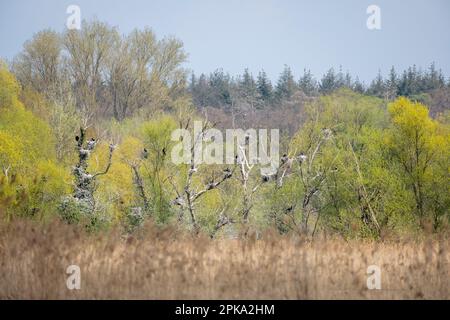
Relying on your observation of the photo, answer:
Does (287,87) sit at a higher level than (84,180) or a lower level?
higher

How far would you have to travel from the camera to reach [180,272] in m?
8.38

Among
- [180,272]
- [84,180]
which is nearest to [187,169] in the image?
[84,180]

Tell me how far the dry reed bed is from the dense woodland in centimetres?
84

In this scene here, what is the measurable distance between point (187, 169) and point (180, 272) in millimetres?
19853

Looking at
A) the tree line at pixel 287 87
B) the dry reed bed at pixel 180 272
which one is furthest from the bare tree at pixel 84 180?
the tree line at pixel 287 87

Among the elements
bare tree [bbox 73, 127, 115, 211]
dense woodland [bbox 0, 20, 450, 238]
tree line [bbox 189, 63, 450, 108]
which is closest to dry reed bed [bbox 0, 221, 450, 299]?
dense woodland [bbox 0, 20, 450, 238]

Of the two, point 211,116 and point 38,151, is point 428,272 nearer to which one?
point 38,151

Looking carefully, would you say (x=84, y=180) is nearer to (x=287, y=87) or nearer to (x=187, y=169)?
(x=187, y=169)

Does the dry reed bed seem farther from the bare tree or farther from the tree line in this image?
the tree line

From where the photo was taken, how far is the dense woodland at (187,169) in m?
23.2

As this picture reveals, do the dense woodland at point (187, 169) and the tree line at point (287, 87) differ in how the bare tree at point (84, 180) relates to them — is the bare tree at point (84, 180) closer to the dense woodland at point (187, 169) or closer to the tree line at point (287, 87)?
the dense woodland at point (187, 169)

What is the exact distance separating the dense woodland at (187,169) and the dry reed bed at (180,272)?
0.84 metres

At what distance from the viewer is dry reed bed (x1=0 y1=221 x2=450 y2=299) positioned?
8039mm
